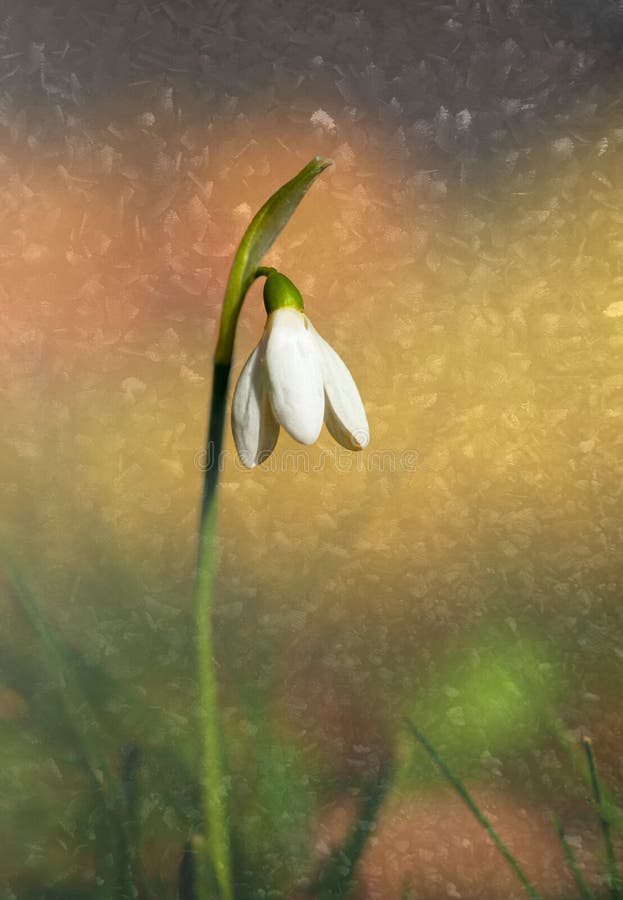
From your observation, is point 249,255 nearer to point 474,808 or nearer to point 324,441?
point 324,441

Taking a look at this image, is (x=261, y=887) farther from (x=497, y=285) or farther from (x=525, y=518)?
(x=497, y=285)

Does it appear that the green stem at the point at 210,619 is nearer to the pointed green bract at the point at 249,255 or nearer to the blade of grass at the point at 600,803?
the pointed green bract at the point at 249,255

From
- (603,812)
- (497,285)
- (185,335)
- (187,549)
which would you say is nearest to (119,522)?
(187,549)

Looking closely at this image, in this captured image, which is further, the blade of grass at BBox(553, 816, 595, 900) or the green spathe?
the blade of grass at BBox(553, 816, 595, 900)

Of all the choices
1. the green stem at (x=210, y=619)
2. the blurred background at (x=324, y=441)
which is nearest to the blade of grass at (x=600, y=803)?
the blurred background at (x=324, y=441)

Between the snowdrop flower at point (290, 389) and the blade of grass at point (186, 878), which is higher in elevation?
the snowdrop flower at point (290, 389)

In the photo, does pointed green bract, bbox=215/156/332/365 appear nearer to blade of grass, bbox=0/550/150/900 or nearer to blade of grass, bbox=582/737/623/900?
blade of grass, bbox=0/550/150/900

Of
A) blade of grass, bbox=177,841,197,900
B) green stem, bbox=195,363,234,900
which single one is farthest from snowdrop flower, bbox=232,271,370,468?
blade of grass, bbox=177,841,197,900
